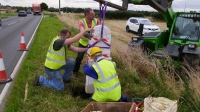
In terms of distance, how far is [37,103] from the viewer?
15.6 ft

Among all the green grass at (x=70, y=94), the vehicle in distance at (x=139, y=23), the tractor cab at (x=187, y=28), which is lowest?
the green grass at (x=70, y=94)

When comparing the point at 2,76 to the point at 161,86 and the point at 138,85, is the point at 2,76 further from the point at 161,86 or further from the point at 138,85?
the point at 161,86

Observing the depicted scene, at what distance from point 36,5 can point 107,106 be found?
76.8 meters

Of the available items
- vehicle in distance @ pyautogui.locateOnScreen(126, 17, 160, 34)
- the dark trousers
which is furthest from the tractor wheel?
vehicle in distance @ pyautogui.locateOnScreen(126, 17, 160, 34)

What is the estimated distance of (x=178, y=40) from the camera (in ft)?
24.4

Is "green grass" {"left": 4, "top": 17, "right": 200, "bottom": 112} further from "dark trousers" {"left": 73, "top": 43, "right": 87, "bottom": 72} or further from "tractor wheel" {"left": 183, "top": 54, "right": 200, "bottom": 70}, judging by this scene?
"tractor wheel" {"left": 183, "top": 54, "right": 200, "bottom": 70}

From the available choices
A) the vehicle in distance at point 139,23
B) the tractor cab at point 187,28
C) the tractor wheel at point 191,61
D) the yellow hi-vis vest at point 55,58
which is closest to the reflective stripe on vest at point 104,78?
the yellow hi-vis vest at point 55,58

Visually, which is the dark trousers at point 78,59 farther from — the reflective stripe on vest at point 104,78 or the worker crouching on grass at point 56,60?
the reflective stripe on vest at point 104,78

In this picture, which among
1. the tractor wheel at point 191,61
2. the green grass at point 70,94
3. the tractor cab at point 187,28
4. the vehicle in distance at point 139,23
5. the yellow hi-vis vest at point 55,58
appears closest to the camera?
the green grass at point 70,94

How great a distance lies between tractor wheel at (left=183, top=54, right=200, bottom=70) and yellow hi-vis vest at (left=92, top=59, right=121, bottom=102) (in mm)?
2760

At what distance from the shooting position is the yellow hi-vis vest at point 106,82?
166 inches

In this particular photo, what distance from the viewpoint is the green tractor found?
20.9 feet

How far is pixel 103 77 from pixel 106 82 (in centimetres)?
12

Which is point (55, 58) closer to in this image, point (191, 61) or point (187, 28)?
point (191, 61)
